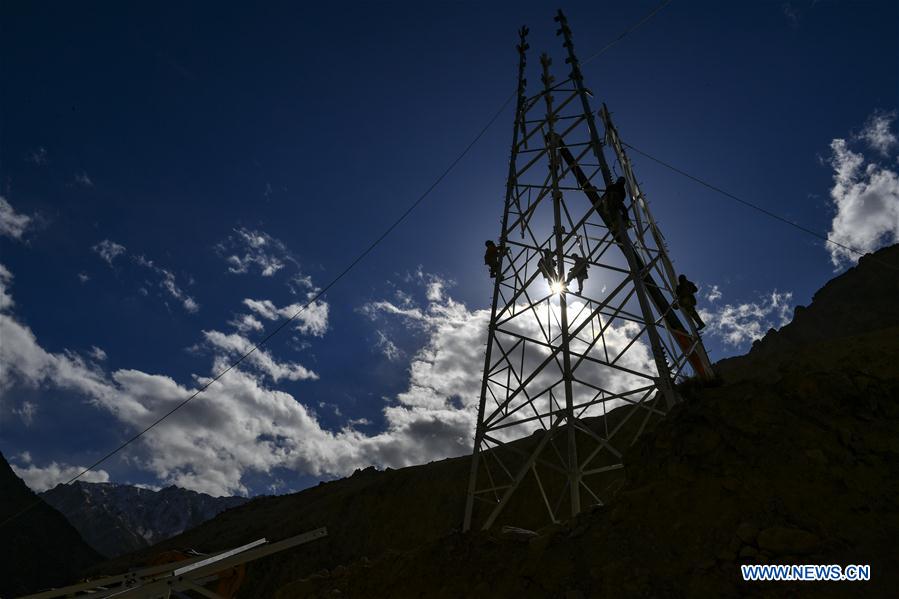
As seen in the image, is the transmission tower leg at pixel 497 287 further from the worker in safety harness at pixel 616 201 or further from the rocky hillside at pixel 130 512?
the rocky hillside at pixel 130 512

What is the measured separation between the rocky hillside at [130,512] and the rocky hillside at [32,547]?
79289 mm

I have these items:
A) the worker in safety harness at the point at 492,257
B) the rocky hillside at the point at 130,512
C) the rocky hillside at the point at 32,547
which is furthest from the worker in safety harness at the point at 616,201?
the rocky hillside at the point at 130,512

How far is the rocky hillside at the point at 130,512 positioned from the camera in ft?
419

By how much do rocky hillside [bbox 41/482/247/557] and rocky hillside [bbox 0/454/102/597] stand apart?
260 feet

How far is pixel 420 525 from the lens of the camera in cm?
2798

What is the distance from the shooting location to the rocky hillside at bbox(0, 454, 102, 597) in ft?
158

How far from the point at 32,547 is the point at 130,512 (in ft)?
540

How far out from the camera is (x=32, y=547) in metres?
52.0

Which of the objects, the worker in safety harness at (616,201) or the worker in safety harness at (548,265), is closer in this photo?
the worker in safety harness at (616,201)

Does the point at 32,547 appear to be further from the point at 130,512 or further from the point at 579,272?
the point at 130,512

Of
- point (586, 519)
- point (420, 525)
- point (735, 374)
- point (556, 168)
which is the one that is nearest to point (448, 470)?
point (420, 525)

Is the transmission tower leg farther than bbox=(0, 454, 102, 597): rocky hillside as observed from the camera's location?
No

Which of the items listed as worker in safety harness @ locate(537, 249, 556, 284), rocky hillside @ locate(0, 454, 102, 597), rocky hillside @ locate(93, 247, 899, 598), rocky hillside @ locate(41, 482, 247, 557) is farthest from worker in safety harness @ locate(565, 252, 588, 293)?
rocky hillside @ locate(41, 482, 247, 557)

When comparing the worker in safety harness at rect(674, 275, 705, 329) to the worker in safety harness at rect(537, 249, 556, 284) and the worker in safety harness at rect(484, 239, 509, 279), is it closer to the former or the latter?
the worker in safety harness at rect(537, 249, 556, 284)
